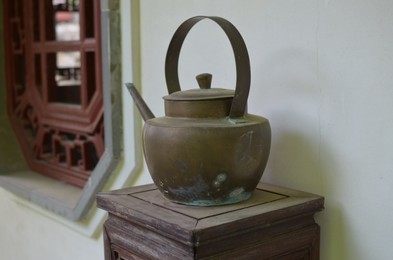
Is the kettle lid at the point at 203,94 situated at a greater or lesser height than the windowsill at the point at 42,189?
greater

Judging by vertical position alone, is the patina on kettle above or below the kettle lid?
below

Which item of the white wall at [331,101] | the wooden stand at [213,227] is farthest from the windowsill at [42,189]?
the white wall at [331,101]

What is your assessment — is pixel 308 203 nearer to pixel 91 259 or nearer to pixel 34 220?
pixel 91 259

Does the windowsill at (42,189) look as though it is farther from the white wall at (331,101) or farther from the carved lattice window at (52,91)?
the white wall at (331,101)

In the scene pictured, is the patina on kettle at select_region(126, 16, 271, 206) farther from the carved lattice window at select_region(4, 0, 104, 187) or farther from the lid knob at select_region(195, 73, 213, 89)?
the carved lattice window at select_region(4, 0, 104, 187)

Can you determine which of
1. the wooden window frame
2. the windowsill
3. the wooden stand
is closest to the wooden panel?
the wooden stand

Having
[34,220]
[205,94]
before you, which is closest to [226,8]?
[205,94]

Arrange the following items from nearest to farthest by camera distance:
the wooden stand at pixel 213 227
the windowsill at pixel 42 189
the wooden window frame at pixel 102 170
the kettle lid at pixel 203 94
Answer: the wooden stand at pixel 213 227 < the kettle lid at pixel 203 94 < the wooden window frame at pixel 102 170 < the windowsill at pixel 42 189

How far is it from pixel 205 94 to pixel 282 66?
0.28 m

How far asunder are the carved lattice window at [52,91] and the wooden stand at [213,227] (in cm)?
95

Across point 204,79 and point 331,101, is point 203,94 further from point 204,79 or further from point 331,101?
point 331,101

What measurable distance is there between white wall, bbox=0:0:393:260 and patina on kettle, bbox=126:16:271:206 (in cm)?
18

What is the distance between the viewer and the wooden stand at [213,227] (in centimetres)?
99

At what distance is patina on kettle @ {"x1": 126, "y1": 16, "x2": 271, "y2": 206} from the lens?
1056 millimetres
